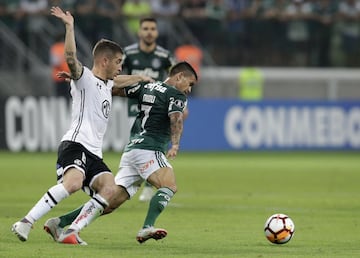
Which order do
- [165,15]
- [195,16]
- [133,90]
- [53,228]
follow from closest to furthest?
[53,228]
[133,90]
[165,15]
[195,16]

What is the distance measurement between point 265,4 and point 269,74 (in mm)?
2308

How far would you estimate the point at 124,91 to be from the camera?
35.0ft

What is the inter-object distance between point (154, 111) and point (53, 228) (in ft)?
5.25

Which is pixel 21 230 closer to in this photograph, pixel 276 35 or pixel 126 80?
pixel 126 80

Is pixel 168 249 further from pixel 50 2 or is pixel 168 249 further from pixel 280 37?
pixel 280 37

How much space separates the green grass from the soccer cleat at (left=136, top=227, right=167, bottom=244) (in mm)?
102

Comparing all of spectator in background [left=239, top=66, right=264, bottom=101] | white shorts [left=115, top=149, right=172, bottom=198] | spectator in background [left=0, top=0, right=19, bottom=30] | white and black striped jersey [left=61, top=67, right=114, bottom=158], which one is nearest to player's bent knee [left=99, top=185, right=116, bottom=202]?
white and black striped jersey [left=61, top=67, right=114, bottom=158]

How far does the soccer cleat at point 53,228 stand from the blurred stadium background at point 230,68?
48.3 feet

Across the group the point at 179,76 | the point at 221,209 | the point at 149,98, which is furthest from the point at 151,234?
the point at 221,209

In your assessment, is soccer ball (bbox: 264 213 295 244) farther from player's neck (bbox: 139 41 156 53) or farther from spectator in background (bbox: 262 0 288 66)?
spectator in background (bbox: 262 0 288 66)

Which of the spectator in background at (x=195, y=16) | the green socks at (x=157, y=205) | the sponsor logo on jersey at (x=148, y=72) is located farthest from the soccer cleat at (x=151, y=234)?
the spectator in background at (x=195, y=16)

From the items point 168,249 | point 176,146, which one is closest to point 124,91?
point 176,146

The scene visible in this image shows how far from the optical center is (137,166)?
1065 cm

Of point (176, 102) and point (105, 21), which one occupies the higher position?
point (105, 21)
